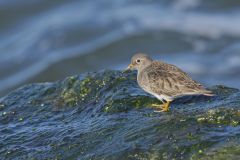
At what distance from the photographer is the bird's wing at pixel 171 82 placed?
23.1 feet

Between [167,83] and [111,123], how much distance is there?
0.79 meters

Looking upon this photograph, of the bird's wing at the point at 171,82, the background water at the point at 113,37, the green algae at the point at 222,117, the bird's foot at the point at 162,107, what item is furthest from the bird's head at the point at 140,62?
the background water at the point at 113,37

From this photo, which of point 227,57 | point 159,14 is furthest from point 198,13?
point 227,57

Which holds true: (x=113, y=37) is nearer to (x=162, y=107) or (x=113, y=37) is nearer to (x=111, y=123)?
(x=162, y=107)

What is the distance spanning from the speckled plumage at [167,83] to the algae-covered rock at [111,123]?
19cm

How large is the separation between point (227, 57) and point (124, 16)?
4236mm

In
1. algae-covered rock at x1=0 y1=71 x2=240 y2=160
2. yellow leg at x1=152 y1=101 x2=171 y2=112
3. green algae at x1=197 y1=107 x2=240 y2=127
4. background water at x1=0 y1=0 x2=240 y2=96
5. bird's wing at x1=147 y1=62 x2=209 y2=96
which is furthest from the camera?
background water at x1=0 y1=0 x2=240 y2=96

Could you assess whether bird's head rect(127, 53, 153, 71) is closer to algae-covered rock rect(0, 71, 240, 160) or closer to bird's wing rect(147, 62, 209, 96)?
algae-covered rock rect(0, 71, 240, 160)

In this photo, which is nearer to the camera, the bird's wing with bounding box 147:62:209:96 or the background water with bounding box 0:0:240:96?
the bird's wing with bounding box 147:62:209:96

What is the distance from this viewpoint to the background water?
17.2 m

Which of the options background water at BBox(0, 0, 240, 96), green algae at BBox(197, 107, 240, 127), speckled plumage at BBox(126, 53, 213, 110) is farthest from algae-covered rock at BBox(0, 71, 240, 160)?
background water at BBox(0, 0, 240, 96)

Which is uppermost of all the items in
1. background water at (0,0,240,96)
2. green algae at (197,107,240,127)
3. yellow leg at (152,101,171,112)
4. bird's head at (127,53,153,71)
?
background water at (0,0,240,96)

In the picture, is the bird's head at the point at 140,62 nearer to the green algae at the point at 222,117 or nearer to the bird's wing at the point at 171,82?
the bird's wing at the point at 171,82

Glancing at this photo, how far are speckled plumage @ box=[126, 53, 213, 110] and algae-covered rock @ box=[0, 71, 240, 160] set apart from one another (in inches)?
7.5
